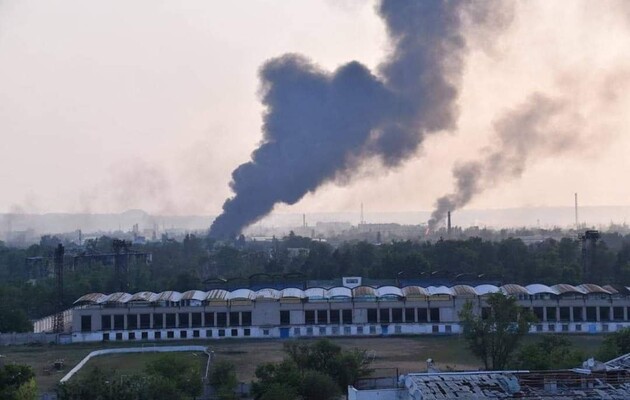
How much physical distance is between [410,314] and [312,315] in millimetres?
2893

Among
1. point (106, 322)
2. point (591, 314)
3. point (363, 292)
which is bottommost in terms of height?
point (591, 314)

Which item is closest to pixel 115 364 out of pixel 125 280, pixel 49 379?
pixel 49 379

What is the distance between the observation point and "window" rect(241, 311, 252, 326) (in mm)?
23672

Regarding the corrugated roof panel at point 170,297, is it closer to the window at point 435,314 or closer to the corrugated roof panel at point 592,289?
the window at point 435,314

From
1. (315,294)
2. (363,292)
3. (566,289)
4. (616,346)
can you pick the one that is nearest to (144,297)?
(315,294)

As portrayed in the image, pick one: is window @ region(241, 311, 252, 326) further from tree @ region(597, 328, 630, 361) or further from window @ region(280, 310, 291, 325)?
tree @ region(597, 328, 630, 361)

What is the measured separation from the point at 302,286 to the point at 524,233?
7191 centimetres

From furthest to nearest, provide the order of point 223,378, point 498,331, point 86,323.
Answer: point 86,323 < point 498,331 < point 223,378

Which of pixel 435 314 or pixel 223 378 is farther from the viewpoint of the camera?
pixel 435 314

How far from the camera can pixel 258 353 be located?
67.3 ft

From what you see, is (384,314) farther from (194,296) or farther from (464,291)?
(194,296)

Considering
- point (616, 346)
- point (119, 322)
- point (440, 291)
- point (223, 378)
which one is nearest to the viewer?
point (223, 378)

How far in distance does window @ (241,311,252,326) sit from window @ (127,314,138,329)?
3133 millimetres

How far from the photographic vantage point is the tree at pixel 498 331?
16.3 m
